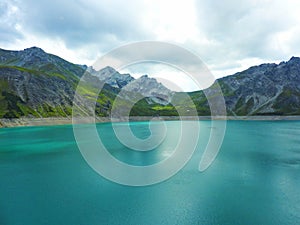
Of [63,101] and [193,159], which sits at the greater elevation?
[63,101]

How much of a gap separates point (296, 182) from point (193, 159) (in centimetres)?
1912

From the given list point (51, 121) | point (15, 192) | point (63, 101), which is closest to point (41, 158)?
point (15, 192)

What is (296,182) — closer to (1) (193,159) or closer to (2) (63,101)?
(1) (193,159)

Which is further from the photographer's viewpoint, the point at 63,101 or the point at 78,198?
the point at 63,101

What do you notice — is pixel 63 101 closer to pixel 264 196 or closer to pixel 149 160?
pixel 149 160

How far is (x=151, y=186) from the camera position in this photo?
31.9 meters

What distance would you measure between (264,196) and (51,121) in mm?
128295

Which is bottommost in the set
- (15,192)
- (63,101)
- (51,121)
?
(15,192)

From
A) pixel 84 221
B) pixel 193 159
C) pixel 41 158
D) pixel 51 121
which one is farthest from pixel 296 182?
pixel 51 121

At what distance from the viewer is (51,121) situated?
13500cm

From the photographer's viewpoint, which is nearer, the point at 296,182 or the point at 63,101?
the point at 296,182

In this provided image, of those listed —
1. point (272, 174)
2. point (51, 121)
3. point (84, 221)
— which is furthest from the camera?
point (51, 121)

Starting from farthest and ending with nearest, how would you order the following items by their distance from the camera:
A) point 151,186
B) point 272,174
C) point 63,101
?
point 63,101, point 272,174, point 151,186

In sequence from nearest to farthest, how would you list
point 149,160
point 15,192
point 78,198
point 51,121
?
1. point 78,198
2. point 15,192
3. point 149,160
4. point 51,121
